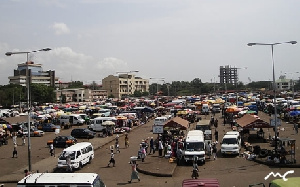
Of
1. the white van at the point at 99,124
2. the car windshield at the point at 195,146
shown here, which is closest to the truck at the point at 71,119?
the white van at the point at 99,124

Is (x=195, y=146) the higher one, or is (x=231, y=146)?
(x=195, y=146)

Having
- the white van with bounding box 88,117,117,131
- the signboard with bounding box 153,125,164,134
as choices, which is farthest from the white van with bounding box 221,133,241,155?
the white van with bounding box 88,117,117,131

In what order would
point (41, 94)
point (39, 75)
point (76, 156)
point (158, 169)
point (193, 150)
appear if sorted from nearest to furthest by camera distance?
point (158, 169), point (76, 156), point (193, 150), point (41, 94), point (39, 75)

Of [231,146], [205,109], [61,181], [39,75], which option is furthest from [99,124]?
[39,75]

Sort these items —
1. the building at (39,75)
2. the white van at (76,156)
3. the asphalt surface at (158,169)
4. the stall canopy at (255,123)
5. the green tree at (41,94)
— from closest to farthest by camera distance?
the asphalt surface at (158,169)
the white van at (76,156)
the stall canopy at (255,123)
the green tree at (41,94)
the building at (39,75)

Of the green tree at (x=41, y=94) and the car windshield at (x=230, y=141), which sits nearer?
the car windshield at (x=230, y=141)

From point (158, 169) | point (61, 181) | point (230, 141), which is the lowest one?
point (158, 169)

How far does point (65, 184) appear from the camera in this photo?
13.1 m

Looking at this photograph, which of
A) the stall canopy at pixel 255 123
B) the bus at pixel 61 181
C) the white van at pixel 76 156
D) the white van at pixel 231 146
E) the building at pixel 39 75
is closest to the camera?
the bus at pixel 61 181

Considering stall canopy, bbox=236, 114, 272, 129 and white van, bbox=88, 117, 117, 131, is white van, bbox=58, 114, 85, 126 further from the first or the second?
stall canopy, bbox=236, 114, 272, 129

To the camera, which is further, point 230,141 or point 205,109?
point 205,109

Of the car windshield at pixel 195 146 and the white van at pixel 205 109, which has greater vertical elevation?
the white van at pixel 205 109

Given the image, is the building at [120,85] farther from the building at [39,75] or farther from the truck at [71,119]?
the truck at [71,119]

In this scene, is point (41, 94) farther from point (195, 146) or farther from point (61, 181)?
point (61, 181)
